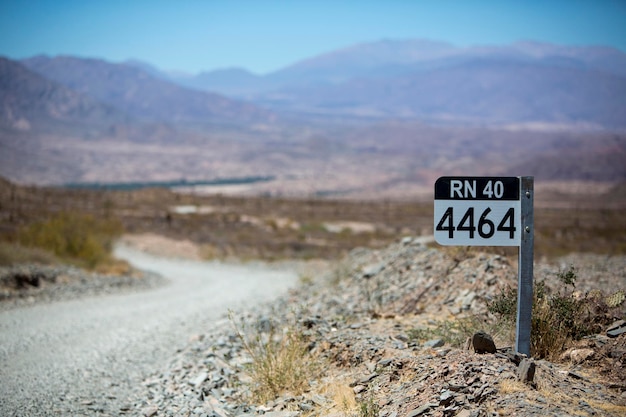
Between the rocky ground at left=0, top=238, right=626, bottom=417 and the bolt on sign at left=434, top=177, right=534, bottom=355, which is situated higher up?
the bolt on sign at left=434, top=177, right=534, bottom=355

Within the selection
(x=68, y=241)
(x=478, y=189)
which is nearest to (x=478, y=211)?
(x=478, y=189)

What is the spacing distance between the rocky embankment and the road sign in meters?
1.19

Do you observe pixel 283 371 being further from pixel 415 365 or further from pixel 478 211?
pixel 478 211

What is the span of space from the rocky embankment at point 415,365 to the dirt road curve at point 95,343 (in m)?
0.50

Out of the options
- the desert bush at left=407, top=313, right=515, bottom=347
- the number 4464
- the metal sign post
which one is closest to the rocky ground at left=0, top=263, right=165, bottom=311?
the desert bush at left=407, top=313, right=515, bottom=347

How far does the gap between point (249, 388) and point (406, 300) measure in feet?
13.0

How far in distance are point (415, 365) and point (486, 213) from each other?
1.75 meters

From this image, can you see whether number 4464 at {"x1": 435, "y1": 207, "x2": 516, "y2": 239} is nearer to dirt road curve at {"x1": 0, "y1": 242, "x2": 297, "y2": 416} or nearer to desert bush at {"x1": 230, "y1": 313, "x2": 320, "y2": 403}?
desert bush at {"x1": 230, "y1": 313, "x2": 320, "y2": 403}

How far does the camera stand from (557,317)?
6.74m

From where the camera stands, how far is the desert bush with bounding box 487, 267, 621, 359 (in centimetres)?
655

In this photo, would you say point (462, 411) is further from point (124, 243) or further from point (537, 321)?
point (124, 243)

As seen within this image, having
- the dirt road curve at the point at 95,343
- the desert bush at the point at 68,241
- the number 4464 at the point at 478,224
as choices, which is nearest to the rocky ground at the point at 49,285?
the dirt road curve at the point at 95,343

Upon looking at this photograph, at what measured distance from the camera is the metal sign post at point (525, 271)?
233 inches

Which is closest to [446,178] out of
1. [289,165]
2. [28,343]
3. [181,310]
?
[28,343]
